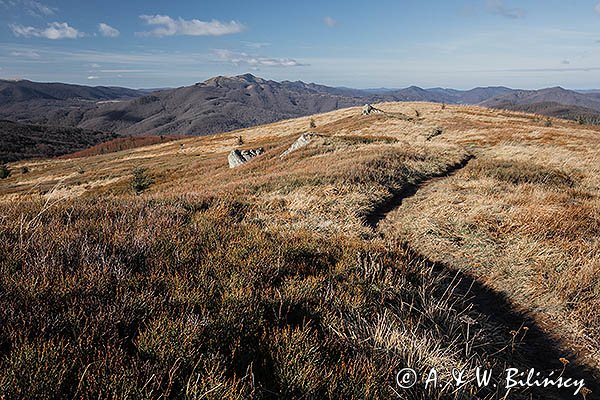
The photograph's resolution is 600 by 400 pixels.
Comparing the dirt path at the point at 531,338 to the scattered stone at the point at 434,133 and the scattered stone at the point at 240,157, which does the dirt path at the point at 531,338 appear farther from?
the scattered stone at the point at 240,157

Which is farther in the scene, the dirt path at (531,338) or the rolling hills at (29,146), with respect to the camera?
the rolling hills at (29,146)

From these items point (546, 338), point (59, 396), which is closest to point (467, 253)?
point (546, 338)

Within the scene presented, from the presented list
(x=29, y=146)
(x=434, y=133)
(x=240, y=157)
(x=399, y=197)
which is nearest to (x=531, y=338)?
(x=399, y=197)

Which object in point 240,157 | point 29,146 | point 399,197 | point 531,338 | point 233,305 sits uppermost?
point 233,305

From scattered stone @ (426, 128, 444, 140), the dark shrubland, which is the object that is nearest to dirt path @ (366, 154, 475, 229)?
the dark shrubland

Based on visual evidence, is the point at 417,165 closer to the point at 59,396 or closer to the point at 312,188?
the point at 312,188

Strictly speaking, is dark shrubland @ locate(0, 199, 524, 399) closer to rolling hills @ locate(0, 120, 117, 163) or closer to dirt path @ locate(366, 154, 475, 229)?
dirt path @ locate(366, 154, 475, 229)

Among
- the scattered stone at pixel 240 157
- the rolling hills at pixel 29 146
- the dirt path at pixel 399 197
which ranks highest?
the dirt path at pixel 399 197

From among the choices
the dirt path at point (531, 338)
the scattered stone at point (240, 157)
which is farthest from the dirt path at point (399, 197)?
the scattered stone at point (240, 157)

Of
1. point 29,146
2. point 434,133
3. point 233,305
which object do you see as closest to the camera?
point 233,305

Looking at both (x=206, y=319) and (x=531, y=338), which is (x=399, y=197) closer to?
(x=531, y=338)

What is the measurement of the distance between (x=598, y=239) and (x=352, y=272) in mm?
6800

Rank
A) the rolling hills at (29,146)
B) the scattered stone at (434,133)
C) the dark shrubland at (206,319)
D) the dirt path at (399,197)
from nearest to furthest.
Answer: the dark shrubland at (206,319)
the dirt path at (399,197)
the scattered stone at (434,133)
the rolling hills at (29,146)

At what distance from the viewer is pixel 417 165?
707 inches
